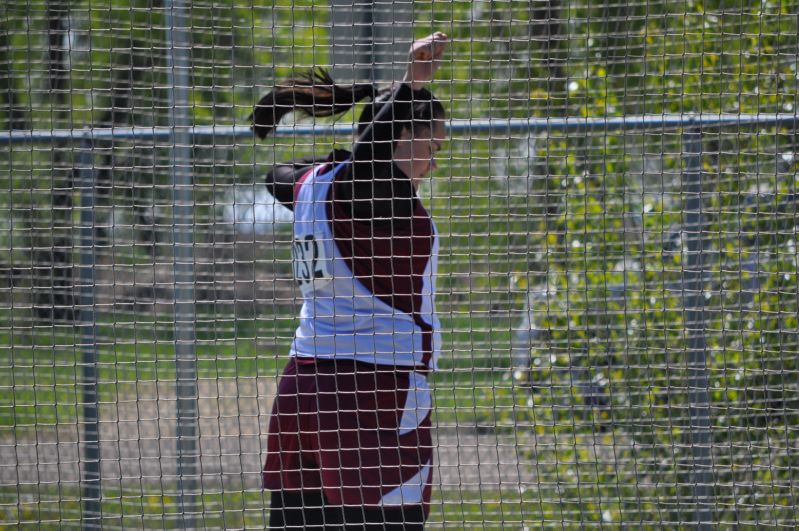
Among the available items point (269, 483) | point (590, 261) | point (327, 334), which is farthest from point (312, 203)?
point (590, 261)

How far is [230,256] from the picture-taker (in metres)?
4.65

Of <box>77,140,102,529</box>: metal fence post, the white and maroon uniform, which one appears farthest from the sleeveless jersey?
<box>77,140,102,529</box>: metal fence post

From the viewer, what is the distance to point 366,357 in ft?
7.74

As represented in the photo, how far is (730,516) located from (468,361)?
4.64 feet

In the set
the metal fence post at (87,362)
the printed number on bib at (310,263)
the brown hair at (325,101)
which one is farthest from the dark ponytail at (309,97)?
the metal fence post at (87,362)

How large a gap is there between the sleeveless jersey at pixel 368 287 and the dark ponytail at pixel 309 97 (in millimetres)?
214

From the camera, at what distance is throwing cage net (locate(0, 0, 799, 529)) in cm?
256

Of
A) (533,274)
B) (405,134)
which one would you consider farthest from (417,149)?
(533,274)

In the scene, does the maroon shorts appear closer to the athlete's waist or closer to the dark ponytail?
the athlete's waist

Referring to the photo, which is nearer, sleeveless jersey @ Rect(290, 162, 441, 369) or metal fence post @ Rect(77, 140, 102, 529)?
sleeveless jersey @ Rect(290, 162, 441, 369)

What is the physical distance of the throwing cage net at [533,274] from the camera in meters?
2.56

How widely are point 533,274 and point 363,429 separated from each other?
4.32 feet

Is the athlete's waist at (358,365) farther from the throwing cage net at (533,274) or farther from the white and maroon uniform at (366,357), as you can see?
the throwing cage net at (533,274)

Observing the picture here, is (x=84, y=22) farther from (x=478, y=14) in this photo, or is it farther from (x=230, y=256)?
(x=478, y=14)
